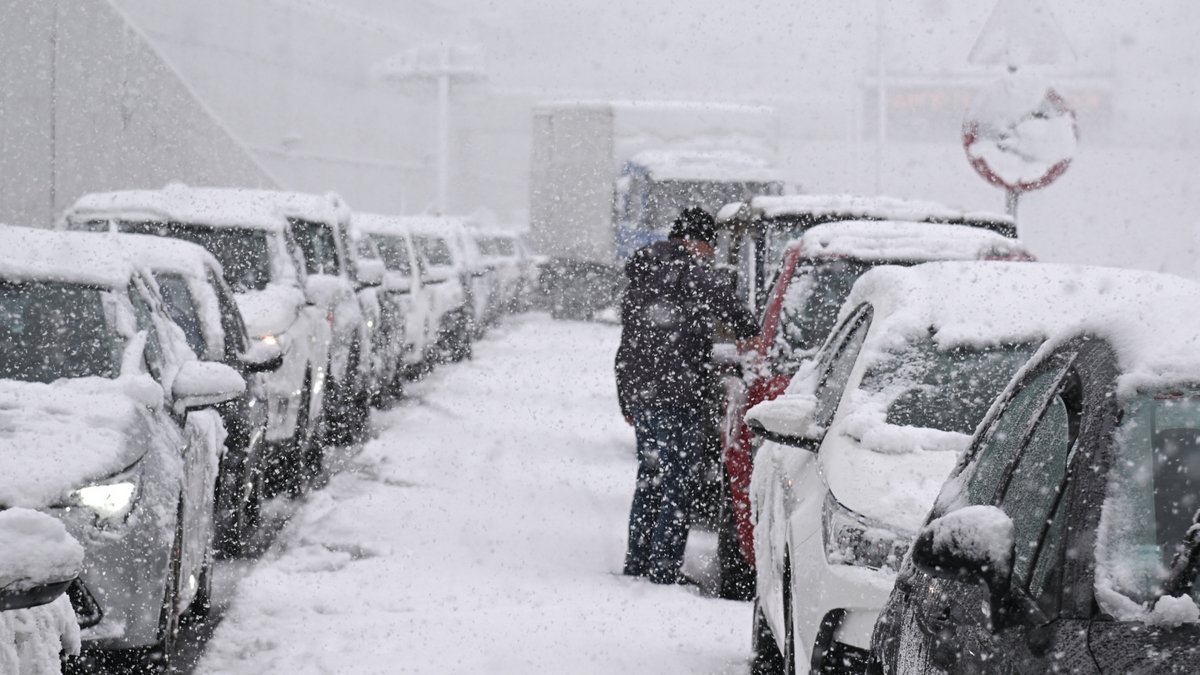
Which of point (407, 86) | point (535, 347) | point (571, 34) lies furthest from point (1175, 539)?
point (571, 34)

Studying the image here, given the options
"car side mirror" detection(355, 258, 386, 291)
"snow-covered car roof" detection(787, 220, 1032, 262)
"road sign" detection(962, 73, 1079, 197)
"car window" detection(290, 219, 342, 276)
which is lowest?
"car side mirror" detection(355, 258, 386, 291)

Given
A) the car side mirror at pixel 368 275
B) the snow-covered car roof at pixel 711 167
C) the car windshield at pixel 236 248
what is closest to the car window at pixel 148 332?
the car windshield at pixel 236 248

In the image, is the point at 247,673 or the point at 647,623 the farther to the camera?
the point at 647,623

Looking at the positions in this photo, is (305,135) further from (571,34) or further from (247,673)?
(247,673)

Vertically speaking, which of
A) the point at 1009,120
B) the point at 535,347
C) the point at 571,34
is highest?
the point at 571,34

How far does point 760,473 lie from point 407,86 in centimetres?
5446

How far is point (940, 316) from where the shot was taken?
5.92 meters

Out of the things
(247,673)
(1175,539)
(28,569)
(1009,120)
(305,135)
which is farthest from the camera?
(305,135)

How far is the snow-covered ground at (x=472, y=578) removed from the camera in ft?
23.3

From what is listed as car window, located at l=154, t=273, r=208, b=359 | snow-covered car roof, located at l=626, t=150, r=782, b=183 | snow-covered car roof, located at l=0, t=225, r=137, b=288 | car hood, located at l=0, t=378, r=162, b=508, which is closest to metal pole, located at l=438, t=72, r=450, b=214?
snow-covered car roof, located at l=626, t=150, r=782, b=183

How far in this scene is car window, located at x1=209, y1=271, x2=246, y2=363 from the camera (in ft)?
30.8

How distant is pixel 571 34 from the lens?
8656 cm

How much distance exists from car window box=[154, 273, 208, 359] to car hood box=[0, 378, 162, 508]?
96.5 inches

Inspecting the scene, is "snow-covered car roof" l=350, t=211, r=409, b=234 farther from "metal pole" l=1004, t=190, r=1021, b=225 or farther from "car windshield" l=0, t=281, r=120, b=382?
"car windshield" l=0, t=281, r=120, b=382
